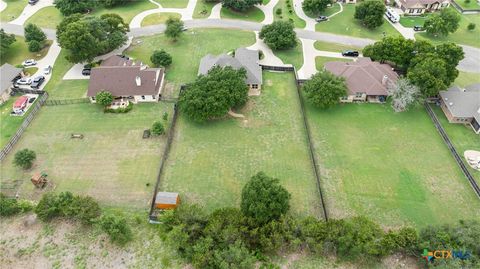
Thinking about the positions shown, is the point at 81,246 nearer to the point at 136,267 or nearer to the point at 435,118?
the point at 136,267

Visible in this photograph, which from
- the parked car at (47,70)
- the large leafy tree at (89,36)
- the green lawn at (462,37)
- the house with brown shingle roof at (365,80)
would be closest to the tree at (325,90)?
the house with brown shingle roof at (365,80)

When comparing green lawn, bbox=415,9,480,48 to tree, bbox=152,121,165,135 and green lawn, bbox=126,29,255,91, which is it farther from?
tree, bbox=152,121,165,135

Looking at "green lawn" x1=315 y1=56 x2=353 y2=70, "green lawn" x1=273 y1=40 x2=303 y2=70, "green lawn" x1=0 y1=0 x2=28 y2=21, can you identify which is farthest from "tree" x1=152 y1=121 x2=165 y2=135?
"green lawn" x1=0 y1=0 x2=28 y2=21

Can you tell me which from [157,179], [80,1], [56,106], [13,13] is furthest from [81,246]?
[13,13]

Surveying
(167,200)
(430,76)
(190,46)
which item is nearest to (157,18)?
(190,46)

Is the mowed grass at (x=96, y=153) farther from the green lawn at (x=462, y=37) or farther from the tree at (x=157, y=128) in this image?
the green lawn at (x=462, y=37)
